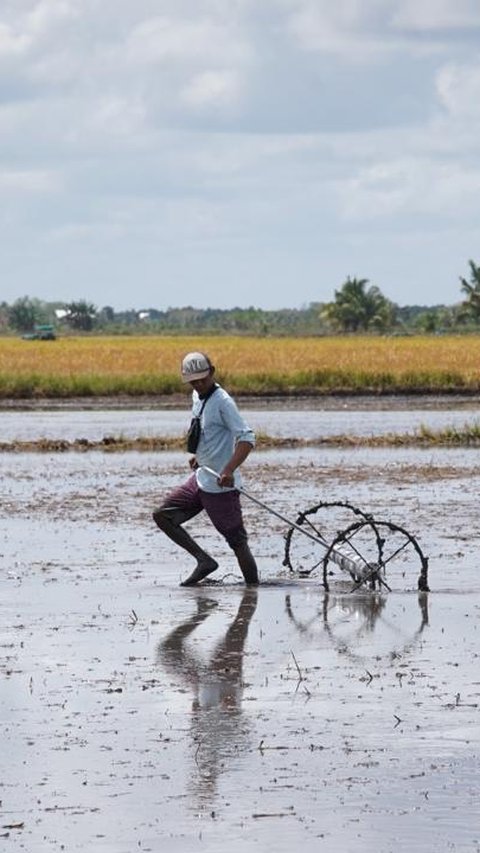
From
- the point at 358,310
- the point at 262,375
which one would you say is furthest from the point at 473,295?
the point at 262,375

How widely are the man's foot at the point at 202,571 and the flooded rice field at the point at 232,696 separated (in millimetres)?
105

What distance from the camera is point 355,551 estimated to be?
13062 millimetres

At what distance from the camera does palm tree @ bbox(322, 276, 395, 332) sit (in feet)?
438

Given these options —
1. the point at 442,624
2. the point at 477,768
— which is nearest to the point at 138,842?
the point at 477,768

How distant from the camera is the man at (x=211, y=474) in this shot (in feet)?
41.7

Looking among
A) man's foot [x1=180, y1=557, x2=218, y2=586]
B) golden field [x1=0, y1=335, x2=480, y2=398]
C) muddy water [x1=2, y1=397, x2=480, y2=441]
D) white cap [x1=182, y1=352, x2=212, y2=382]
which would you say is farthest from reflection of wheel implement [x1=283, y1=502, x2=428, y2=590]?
golden field [x1=0, y1=335, x2=480, y2=398]

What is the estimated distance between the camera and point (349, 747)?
8.03 m

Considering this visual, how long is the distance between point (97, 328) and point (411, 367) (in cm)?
12022

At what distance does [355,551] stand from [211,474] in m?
1.08

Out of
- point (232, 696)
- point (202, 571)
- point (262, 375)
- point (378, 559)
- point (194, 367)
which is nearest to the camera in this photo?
point (232, 696)

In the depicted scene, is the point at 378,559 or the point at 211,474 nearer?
the point at 211,474

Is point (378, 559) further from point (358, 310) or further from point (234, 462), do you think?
point (358, 310)

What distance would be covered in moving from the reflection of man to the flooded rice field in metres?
0.02

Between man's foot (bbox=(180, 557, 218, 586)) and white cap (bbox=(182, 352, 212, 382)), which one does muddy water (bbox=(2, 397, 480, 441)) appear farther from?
white cap (bbox=(182, 352, 212, 382))
